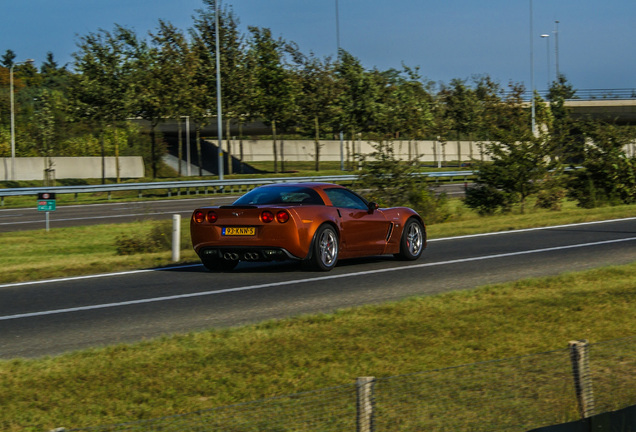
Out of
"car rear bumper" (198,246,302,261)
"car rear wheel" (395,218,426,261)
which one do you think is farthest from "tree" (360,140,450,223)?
"car rear bumper" (198,246,302,261)

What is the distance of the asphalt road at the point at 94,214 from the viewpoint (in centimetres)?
2562

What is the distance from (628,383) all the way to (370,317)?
10.00ft

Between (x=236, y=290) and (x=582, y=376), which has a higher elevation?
(x=582, y=376)

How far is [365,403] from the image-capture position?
3.79 metres

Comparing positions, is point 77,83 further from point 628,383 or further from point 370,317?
point 628,383

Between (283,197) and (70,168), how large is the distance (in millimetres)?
44258

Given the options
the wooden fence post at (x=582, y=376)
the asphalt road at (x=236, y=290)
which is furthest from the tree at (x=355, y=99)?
the wooden fence post at (x=582, y=376)

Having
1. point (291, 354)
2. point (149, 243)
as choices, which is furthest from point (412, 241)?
point (291, 354)

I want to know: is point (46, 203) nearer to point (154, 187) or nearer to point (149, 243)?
point (149, 243)

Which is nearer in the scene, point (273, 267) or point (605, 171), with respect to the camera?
point (273, 267)

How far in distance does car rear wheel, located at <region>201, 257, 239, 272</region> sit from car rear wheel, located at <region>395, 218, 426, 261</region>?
8.77ft

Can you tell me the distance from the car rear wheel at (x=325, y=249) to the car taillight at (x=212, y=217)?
4.67 ft

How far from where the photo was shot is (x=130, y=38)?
152 ft

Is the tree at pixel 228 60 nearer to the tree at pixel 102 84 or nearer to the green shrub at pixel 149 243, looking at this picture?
the tree at pixel 102 84
